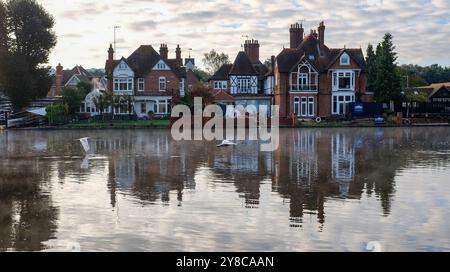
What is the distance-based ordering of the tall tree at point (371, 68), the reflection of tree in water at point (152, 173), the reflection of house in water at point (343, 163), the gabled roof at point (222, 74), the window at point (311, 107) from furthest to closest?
the gabled roof at point (222, 74) → the tall tree at point (371, 68) → the window at point (311, 107) → the reflection of house in water at point (343, 163) → the reflection of tree in water at point (152, 173)

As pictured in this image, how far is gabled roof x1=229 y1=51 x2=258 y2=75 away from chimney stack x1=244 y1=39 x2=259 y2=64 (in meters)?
3.82

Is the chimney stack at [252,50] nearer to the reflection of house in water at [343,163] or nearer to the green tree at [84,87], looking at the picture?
the green tree at [84,87]

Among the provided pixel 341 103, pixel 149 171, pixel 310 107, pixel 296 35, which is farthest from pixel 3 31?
pixel 149 171

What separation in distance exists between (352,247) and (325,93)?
49600 millimetres

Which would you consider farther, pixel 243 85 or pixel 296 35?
pixel 243 85

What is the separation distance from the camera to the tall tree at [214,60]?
107 meters

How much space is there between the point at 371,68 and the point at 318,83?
47.0 feet

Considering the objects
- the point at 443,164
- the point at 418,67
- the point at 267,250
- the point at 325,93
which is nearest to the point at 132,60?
the point at 325,93

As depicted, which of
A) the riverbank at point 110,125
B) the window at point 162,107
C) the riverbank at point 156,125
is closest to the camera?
the riverbank at point 110,125

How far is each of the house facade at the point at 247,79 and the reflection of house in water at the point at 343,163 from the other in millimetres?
30421

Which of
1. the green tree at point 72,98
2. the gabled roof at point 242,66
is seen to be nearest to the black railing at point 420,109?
the gabled roof at point 242,66

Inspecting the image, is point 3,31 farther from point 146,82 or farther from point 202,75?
point 202,75

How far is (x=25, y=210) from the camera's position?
12.2 meters

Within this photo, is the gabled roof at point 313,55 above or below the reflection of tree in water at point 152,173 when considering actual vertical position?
Answer: above
